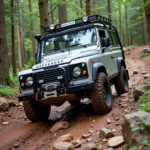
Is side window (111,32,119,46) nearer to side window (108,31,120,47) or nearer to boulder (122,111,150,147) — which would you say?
side window (108,31,120,47)

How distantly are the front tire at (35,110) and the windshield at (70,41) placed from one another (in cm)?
155

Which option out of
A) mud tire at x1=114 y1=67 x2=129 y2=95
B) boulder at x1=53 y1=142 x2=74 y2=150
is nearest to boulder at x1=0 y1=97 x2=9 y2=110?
mud tire at x1=114 y1=67 x2=129 y2=95

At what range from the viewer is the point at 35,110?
271 inches

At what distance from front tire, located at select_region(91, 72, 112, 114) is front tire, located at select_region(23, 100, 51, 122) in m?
1.58

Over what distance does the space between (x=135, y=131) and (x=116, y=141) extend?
0.73 meters

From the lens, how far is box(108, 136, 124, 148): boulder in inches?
170

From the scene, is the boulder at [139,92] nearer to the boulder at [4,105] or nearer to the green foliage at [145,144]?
the green foliage at [145,144]

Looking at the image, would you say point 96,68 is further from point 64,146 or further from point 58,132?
point 64,146

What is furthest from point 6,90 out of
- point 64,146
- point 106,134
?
point 106,134

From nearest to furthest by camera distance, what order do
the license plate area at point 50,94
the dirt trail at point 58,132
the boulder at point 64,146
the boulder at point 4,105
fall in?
the boulder at point 64,146
the dirt trail at point 58,132
the license plate area at point 50,94
the boulder at point 4,105

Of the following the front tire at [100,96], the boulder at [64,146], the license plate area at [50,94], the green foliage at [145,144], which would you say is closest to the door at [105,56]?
the front tire at [100,96]

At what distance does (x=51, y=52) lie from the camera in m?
7.52

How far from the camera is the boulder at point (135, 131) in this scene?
3740mm

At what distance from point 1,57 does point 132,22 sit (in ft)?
102
